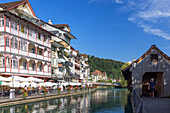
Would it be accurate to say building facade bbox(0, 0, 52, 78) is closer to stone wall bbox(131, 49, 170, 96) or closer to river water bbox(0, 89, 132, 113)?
river water bbox(0, 89, 132, 113)

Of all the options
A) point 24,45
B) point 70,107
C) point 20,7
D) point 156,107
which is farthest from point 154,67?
point 20,7

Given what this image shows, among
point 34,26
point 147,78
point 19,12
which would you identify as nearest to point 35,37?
point 34,26

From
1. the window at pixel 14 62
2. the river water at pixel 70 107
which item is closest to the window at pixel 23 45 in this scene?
the window at pixel 14 62

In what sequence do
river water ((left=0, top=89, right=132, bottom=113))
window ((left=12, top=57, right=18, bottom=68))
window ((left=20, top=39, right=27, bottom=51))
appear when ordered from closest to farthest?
river water ((left=0, top=89, right=132, bottom=113)) → window ((left=12, top=57, right=18, bottom=68)) → window ((left=20, top=39, right=27, bottom=51))

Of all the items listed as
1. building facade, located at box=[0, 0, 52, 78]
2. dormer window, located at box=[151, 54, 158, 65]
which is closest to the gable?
building facade, located at box=[0, 0, 52, 78]

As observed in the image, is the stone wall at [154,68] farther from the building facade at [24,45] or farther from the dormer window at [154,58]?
the building facade at [24,45]

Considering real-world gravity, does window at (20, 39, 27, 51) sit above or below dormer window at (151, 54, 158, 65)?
above

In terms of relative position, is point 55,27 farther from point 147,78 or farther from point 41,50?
point 147,78

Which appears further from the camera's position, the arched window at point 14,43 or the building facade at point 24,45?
the arched window at point 14,43

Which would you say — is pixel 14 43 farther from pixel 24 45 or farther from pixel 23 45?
pixel 24 45

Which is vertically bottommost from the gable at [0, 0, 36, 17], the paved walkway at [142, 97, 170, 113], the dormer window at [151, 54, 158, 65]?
the paved walkway at [142, 97, 170, 113]

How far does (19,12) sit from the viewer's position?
4409 cm

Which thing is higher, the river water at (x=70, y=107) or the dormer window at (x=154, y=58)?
the dormer window at (x=154, y=58)

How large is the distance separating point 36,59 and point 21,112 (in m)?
28.4
